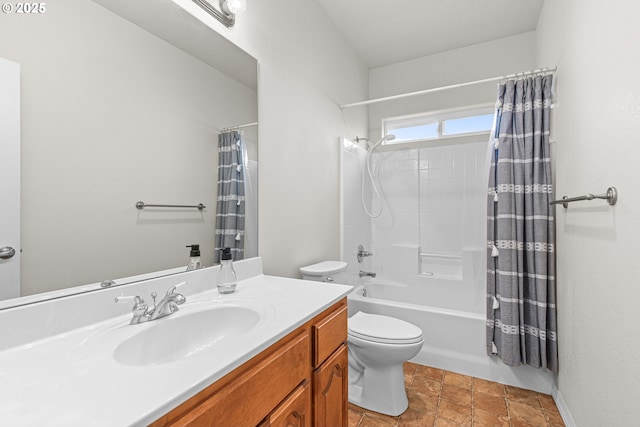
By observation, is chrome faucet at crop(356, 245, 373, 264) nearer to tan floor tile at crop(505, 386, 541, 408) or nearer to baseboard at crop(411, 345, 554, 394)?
baseboard at crop(411, 345, 554, 394)

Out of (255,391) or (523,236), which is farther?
(523,236)

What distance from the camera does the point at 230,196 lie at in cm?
140

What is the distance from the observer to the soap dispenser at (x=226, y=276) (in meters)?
1.21

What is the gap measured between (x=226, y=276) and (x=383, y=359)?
3.44ft

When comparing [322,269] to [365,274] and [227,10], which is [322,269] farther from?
[227,10]

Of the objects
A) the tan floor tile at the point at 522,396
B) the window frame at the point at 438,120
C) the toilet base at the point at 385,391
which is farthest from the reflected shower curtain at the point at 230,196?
the window frame at the point at 438,120

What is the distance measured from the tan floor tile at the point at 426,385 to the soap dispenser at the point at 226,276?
1486 mm

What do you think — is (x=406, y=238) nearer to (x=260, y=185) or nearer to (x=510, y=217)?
(x=510, y=217)

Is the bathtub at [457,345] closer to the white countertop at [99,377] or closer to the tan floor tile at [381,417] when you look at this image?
the tan floor tile at [381,417]

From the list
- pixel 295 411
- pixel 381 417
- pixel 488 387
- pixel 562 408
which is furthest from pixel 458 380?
pixel 295 411

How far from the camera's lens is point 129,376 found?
1.94 ft

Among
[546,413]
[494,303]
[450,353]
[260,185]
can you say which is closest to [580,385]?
[546,413]

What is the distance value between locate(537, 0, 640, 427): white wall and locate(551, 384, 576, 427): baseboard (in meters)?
0.04

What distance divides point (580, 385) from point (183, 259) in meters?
1.94
